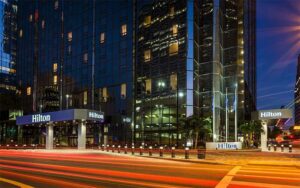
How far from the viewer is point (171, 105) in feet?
207

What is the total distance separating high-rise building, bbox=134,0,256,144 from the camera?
6269cm

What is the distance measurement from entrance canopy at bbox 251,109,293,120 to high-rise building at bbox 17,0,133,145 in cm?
2035

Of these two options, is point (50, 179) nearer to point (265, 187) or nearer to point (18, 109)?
point (265, 187)

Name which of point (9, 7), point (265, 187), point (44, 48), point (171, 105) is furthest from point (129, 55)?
point (265, 187)

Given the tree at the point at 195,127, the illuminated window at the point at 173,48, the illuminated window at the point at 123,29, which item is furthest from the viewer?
the illuminated window at the point at 123,29

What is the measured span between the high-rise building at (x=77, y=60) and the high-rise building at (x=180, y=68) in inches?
103

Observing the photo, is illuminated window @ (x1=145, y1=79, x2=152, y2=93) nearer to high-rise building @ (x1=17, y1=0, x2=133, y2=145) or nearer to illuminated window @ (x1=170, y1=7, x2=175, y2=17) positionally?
high-rise building @ (x1=17, y1=0, x2=133, y2=145)

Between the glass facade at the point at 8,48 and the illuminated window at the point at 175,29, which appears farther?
the glass facade at the point at 8,48

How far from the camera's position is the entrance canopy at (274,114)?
53.7 m

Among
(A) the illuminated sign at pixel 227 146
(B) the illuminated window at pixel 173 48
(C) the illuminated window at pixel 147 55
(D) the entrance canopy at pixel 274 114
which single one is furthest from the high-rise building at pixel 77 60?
(D) the entrance canopy at pixel 274 114

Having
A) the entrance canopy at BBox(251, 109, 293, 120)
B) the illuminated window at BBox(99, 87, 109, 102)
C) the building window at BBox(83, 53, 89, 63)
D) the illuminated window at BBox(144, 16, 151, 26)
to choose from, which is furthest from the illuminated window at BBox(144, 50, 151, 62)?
the entrance canopy at BBox(251, 109, 293, 120)

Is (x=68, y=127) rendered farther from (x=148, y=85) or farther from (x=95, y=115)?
(x=95, y=115)

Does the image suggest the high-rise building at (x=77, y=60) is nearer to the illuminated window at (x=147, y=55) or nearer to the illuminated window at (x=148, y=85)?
the illuminated window at (x=147, y=55)

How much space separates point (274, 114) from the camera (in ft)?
180
